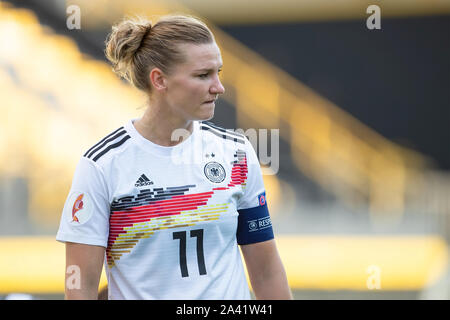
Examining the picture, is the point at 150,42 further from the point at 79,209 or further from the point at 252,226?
the point at 252,226

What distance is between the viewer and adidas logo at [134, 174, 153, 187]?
2.19 metres

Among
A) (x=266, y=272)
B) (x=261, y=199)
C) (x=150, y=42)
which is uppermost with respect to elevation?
(x=150, y=42)

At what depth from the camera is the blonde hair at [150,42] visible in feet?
7.39

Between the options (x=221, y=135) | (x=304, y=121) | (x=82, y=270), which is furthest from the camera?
(x=304, y=121)

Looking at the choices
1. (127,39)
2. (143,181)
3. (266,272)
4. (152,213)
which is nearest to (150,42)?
(127,39)

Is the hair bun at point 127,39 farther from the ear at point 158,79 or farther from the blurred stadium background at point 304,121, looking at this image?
the blurred stadium background at point 304,121

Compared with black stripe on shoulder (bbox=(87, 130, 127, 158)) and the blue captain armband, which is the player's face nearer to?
black stripe on shoulder (bbox=(87, 130, 127, 158))

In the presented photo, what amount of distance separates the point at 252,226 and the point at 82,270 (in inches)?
25.9

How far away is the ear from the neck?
0.25 ft

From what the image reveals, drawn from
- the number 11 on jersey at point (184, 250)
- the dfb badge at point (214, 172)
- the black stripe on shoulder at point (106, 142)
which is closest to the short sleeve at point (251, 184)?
the dfb badge at point (214, 172)

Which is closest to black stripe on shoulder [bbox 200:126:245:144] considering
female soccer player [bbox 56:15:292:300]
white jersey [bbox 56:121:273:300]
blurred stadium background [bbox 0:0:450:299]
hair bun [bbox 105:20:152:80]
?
female soccer player [bbox 56:15:292:300]

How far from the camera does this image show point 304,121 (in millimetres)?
7781

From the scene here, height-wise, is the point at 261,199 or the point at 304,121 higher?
the point at 304,121
